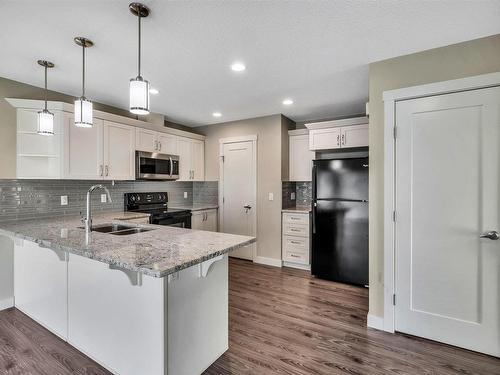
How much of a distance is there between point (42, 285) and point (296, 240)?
122 inches

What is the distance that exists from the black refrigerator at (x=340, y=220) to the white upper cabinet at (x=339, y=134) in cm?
46

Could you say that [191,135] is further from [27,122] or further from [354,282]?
[354,282]

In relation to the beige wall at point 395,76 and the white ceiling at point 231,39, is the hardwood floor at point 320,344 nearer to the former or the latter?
the beige wall at point 395,76

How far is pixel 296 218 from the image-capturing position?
408 centimetres

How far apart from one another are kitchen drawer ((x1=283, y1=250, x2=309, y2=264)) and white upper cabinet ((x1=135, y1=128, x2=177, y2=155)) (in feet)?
8.19

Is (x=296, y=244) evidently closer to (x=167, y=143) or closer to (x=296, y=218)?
(x=296, y=218)

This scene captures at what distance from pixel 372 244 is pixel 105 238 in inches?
89.9

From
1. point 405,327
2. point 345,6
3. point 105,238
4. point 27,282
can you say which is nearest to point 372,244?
point 405,327

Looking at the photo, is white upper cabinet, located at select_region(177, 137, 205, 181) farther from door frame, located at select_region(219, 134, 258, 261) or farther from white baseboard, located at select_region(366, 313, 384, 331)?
white baseboard, located at select_region(366, 313, 384, 331)

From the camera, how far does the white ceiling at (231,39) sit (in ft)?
5.60

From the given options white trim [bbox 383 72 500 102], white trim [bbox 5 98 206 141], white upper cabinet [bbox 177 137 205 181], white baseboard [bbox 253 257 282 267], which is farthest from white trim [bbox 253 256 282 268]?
white trim [bbox 383 72 500 102]

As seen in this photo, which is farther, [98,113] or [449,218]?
[98,113]

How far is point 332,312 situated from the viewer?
2.68 meters

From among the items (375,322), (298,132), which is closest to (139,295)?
(375,322)
